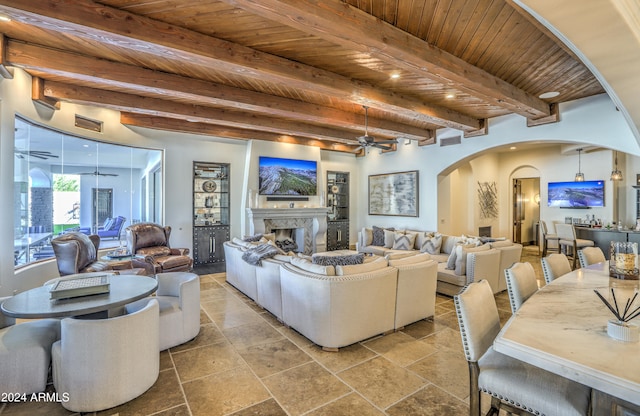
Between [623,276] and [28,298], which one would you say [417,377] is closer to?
[623,276]

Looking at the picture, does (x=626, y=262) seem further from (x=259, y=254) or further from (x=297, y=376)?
(x=259, y=254)

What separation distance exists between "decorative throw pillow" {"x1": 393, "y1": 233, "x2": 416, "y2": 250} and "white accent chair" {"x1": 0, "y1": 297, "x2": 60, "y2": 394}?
19.3 ft

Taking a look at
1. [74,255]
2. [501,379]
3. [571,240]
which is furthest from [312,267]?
[571,240]

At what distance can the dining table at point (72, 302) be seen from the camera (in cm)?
218

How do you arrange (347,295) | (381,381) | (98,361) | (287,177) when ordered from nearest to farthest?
1. (98,361)
2. (381,381)
3. (347,295)
4. (287,177)

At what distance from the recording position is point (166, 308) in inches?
123

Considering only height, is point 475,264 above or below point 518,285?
below

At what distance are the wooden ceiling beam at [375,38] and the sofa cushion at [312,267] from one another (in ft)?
6.97

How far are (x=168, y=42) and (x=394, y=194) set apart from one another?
6.74 m

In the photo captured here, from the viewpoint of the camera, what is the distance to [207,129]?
682cm

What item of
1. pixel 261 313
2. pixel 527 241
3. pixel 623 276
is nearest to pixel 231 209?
pixel 261 313

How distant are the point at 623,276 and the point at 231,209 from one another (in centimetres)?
697

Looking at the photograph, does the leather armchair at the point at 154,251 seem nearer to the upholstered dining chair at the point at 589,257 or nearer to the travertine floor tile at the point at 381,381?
the travertine floor tile at the point at 381,381

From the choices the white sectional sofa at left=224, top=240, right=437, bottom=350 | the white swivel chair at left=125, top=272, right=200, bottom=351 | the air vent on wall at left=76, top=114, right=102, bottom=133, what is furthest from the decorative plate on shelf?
the white swivel chair at left=125, top=272, right=200, bottom=351
